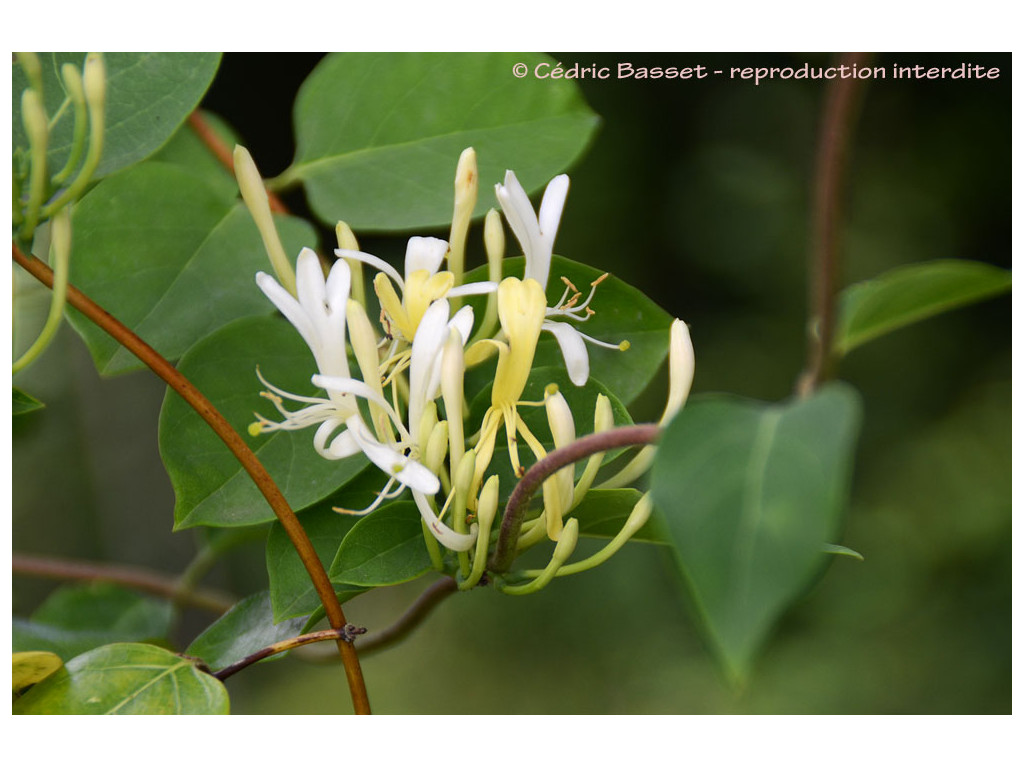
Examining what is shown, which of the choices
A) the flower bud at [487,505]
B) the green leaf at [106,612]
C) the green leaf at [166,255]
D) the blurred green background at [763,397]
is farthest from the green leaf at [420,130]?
the blurred green background at [763,397]

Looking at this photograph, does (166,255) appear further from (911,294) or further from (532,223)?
(911,294)

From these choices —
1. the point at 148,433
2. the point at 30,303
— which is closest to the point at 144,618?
the point at 30,303

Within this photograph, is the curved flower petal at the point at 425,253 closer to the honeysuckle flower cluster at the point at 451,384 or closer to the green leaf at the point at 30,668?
the honeysuckle flower cluster at the point at 451,384

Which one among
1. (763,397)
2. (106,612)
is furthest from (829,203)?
(763,397)

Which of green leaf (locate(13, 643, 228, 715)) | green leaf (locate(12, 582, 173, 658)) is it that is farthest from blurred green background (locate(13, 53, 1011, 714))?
green leaf (locate(13, 643, 228, 715))

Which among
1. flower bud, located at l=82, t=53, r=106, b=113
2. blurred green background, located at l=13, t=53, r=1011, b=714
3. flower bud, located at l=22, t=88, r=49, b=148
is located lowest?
blurred green background, located at l=13, t=53, r=1011, b=714

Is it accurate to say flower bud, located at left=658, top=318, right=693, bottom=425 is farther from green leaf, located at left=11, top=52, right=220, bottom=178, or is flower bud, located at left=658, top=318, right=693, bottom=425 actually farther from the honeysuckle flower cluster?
green leaf, located at left=11, top=52, right=220, bottom=178

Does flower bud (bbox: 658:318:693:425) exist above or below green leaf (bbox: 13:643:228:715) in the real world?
above
